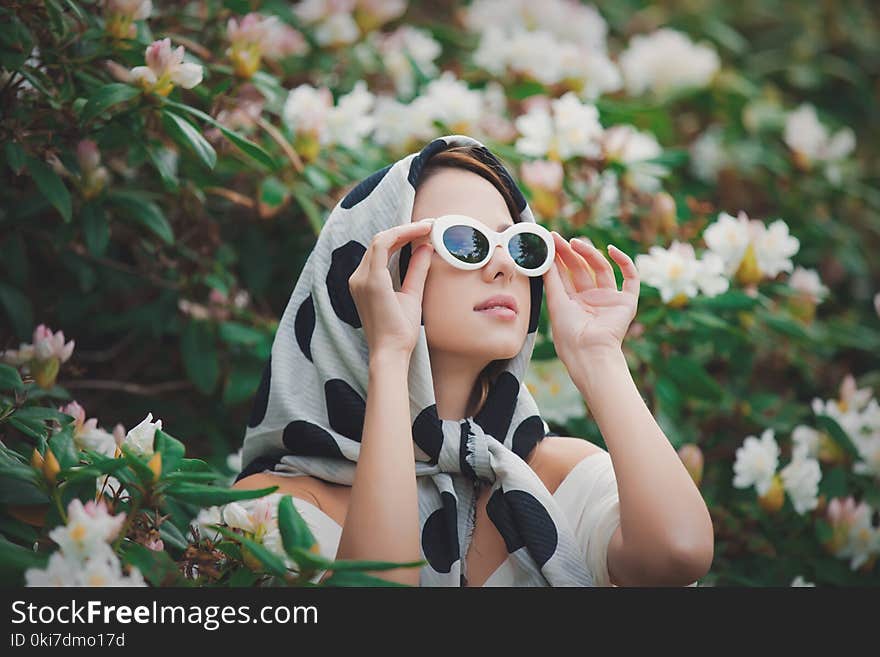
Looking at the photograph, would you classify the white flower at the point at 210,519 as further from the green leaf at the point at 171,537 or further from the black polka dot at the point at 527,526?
the black polka dot at the point at 527,526

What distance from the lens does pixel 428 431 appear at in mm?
1474

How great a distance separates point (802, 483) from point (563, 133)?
1.01 meters

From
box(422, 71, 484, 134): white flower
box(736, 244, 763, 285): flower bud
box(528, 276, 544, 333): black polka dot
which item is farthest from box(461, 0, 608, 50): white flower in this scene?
box(528, 276, 544, 333): black polka dot

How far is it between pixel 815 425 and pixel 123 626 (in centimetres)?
197

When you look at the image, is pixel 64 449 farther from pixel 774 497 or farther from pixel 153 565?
A: pixel 774 497

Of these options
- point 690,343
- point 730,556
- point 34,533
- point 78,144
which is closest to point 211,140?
point 78,144

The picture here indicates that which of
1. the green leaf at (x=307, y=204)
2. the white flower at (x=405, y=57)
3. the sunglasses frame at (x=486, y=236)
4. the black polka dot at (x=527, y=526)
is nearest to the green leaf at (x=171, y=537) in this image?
the black polka dot at (x=527, y=526)

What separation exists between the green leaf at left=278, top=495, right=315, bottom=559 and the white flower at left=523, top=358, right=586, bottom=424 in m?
1.07

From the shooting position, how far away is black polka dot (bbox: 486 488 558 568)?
1.44 metres

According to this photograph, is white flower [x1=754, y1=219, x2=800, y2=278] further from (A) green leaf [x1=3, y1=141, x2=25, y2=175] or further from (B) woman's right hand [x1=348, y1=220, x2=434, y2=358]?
(A) green leaf [x1=3, y1=141, x2=25, y2=175]

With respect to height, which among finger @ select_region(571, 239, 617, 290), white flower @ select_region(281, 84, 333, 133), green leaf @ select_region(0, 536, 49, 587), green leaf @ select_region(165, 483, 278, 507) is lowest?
green leaf @ select_region(0, 536, 49, 587)

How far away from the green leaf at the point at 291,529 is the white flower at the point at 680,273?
3.61 feet

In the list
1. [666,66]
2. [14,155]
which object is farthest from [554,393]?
[666,66]

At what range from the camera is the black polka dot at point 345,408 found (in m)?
1.49
